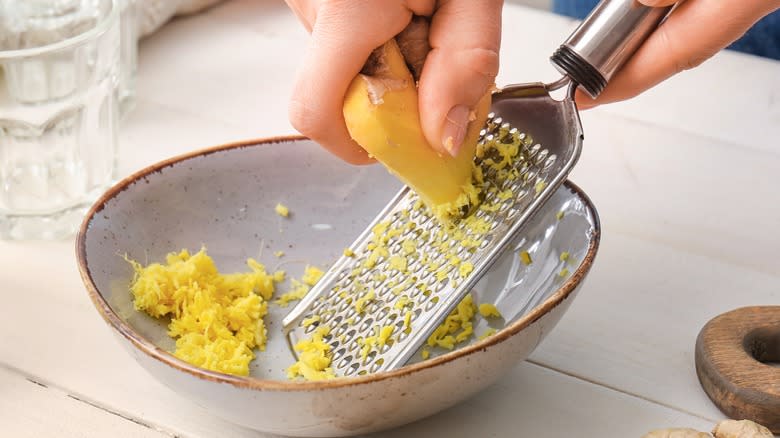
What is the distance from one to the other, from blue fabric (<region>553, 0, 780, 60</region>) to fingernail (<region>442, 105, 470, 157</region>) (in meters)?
0.78

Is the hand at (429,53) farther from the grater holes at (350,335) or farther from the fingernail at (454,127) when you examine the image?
the grater holes at (350,335)

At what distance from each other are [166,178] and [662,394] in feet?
1.62

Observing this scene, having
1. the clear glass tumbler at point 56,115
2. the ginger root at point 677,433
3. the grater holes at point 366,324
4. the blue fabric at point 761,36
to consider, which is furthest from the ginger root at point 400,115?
the blue fabric at point 761,36

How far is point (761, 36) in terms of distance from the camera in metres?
1.46

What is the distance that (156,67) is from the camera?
4.62 feet

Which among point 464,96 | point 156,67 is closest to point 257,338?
point 464,96

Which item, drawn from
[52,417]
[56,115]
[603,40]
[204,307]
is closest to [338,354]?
[204,307]

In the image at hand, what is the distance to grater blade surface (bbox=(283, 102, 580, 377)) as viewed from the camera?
821 millimetres

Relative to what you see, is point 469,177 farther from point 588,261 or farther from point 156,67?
point 156,67

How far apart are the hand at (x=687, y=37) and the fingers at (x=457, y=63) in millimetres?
154

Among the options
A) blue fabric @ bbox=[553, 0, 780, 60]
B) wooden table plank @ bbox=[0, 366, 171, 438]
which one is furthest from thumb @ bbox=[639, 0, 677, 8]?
blue fabric @ bbox=[553, 0, 780, 60]

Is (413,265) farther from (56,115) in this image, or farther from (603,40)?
(56,115)

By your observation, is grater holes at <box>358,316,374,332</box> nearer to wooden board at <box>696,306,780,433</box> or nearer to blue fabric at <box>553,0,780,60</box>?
wooden board at <box>696,306,780,433</box>

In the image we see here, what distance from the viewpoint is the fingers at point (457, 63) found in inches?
30.7
